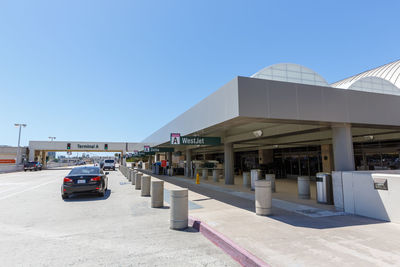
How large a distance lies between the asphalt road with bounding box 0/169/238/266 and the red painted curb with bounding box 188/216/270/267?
0.43ft

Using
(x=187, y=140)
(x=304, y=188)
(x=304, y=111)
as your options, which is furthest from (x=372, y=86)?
(x=187, y=140)

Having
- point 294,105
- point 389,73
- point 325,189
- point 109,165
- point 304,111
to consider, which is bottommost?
point 325,189

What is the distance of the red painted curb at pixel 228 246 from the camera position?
408cm

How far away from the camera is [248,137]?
54.1 feet

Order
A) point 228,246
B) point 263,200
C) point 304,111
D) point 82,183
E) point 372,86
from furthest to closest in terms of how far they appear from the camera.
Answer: point 372,86
point 82,183
point 304,111
point 263,200
point 228,246

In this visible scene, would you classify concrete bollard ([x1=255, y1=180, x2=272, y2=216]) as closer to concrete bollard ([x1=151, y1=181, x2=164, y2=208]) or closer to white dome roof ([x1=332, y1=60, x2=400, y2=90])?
concrete bollard ([x1=151, y1=181, x2=164, y2=208])

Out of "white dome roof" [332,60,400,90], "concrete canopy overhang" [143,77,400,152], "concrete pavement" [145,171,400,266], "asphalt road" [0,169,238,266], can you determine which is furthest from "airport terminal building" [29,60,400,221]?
"white dome roof" [332,60,400,90]

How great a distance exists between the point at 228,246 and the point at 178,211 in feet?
6.48

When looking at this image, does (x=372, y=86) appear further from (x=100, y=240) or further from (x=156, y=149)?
(x=156, y=149)

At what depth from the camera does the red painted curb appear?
408cm

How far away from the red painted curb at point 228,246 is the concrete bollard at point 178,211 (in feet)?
1.29

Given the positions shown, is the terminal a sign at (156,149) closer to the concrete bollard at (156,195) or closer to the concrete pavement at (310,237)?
the concrete bollard at (156,195)

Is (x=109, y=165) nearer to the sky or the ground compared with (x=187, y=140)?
nearer to the ground

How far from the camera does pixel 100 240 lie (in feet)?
17.9
